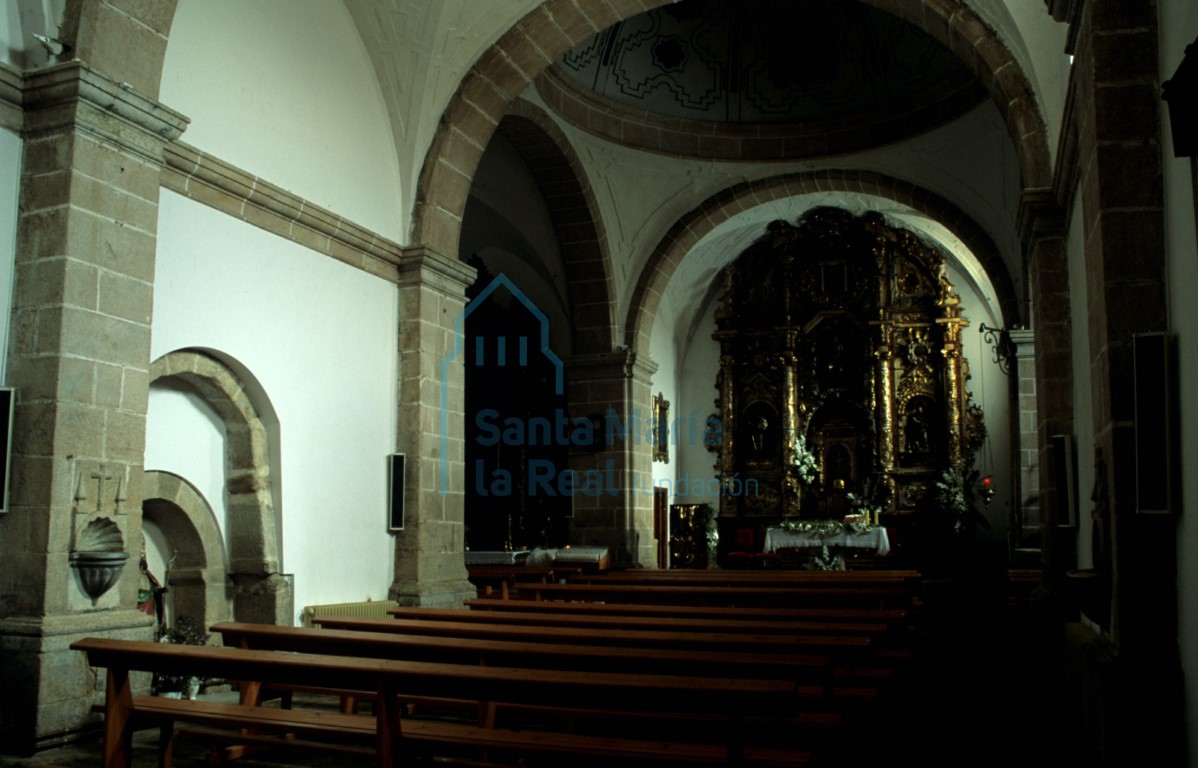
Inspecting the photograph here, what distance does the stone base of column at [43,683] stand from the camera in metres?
5.23

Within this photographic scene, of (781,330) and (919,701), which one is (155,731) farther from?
(781,330)

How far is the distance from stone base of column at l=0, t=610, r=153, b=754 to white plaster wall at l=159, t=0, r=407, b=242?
3301mm

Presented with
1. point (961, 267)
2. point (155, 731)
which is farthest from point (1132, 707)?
point (961, 267)

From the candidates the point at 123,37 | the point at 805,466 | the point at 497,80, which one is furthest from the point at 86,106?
the point at 805,466

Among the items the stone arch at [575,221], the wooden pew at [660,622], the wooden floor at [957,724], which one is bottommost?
the wooden floor at [957,724]

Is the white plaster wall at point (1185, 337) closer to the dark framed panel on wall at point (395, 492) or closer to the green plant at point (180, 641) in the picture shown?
Answer: the green plant at point (180, 641)

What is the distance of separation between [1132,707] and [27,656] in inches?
203

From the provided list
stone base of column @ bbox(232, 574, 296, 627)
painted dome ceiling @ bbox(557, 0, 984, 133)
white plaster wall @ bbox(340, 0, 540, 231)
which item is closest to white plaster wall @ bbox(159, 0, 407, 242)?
white plaster wall @ bbox(340, 0, 540, 231)

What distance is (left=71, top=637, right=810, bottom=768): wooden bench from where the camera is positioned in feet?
10.3

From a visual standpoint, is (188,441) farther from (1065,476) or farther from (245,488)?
(1065,476)

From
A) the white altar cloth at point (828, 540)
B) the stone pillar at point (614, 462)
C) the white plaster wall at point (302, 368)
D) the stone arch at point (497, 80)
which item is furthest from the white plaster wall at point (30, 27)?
the white altar cloth at point (828, 540)

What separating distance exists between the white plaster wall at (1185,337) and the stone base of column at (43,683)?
518cm

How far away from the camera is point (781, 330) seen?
18391 mm

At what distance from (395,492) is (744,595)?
10.2 ft
